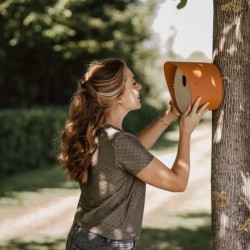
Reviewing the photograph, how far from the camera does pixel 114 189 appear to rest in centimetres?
237

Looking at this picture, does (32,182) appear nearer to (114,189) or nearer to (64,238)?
(64,238)

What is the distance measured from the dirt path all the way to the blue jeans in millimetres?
4538

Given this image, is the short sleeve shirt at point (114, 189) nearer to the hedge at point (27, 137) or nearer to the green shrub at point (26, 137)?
the hedge at point (27, 137)

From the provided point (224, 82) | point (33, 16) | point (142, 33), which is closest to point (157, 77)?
point (142, 33)

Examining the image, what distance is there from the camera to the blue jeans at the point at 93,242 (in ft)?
7.82

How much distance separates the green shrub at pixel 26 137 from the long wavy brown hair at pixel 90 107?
840 cm

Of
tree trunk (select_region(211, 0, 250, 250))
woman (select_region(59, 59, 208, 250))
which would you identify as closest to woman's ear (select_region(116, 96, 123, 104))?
woman (select_region(59, 59, 208, 250))

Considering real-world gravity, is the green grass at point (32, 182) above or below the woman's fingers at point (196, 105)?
below

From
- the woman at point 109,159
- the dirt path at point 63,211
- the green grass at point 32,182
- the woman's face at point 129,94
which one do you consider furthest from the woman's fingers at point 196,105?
the green grass at point 32,182

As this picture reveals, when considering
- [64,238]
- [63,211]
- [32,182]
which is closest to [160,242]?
[64,238]

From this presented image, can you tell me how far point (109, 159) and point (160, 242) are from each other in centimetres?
448

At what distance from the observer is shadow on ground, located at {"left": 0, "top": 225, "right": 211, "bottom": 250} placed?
20.8 feet

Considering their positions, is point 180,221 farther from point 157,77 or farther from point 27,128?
point 157,77

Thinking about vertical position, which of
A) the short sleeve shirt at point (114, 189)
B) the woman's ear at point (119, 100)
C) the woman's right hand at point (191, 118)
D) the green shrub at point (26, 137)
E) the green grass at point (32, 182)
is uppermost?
the woman's ear at point (119, 100)
